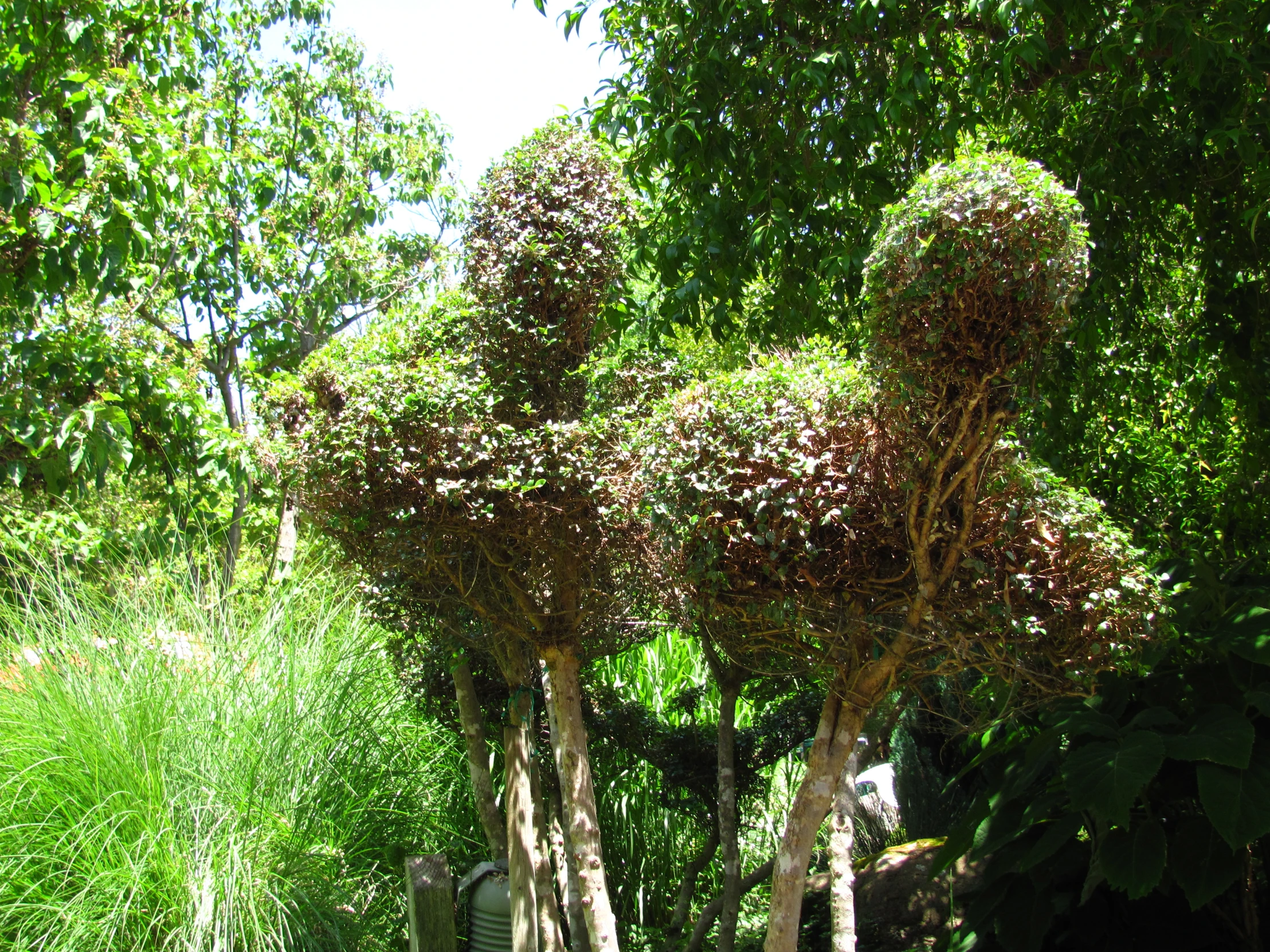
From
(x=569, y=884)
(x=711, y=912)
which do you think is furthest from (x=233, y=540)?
(x=711, y=912)

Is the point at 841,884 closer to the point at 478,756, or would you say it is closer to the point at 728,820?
the point at 728,820

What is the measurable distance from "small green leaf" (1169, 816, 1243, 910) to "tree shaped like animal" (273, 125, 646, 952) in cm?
201

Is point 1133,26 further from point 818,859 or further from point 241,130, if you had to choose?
point 241,130

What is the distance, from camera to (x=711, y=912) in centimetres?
452

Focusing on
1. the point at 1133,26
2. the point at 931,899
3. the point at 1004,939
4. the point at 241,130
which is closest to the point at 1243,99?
the point at 1133,26

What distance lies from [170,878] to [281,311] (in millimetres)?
7958

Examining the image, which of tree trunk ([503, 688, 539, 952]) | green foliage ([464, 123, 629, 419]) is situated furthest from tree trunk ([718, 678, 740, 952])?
green foliage ([464, 123, 629, 419])

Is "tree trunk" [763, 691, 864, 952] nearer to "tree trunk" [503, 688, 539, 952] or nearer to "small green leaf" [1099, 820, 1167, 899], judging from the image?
"small green leaf" [1099, 820, 1167, 899]

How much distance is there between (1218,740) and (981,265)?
6.12ft

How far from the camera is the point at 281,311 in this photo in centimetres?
1035

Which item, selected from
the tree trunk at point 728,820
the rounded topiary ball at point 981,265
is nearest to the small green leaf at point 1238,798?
the rounded topiary ball at point 981,265

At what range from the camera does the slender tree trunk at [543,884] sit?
4.05 meters

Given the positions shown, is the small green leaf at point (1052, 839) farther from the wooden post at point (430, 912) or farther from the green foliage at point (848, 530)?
the wooden post at point (430, 912)

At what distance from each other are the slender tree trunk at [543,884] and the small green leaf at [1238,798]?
262cm
